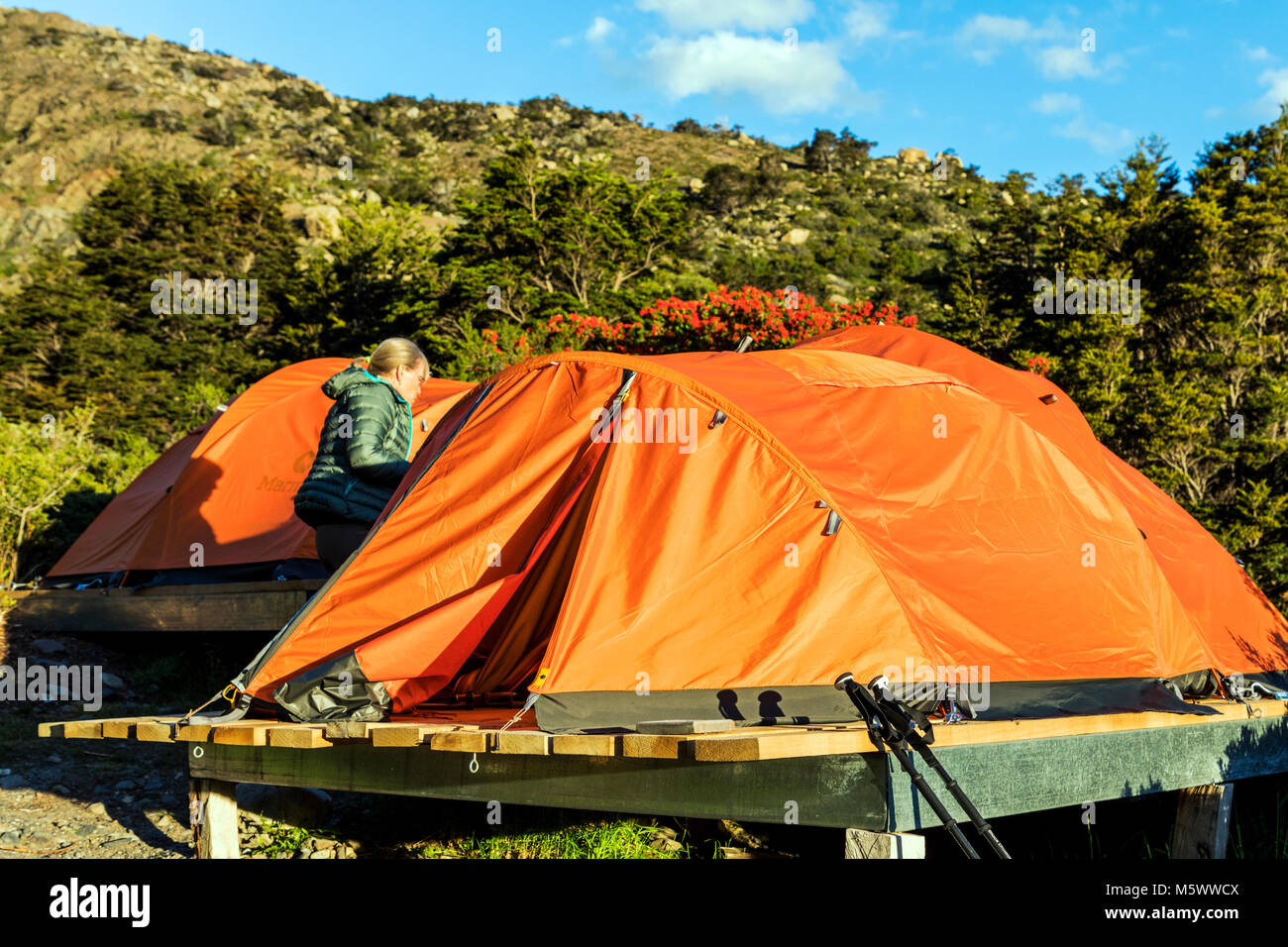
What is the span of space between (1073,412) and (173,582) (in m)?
7.06

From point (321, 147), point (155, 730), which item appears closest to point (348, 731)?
point (155, 730)

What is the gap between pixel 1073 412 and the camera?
255 inches

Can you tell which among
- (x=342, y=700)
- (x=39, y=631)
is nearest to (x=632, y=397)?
(x=342, y=700)

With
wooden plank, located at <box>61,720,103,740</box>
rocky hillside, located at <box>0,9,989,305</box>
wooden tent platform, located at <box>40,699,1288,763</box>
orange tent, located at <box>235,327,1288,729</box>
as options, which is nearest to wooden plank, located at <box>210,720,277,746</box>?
wooden tent platform, located at <box>40,699,1288,763</box>

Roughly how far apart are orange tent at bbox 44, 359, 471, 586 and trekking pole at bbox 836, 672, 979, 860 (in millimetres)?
4933

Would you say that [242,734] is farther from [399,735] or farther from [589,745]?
[589,745]

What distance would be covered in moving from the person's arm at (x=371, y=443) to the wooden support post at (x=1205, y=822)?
4062 millimetres

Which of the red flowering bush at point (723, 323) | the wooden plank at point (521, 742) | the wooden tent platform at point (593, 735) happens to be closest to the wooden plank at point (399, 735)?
the wooden tent platform at point (593, 735)

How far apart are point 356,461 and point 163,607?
12.3ft

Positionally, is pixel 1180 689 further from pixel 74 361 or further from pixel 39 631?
pixel 74 361

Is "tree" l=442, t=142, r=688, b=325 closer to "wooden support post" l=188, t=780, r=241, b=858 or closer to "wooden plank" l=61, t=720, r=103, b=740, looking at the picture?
"wooden support post" l=188, t=780, r=241, b=858

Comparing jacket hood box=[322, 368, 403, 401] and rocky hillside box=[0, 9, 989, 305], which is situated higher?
rocky hillside box=[0, 9, 989, 305]

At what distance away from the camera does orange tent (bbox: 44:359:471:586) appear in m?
8.09

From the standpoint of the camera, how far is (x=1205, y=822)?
4.70 meters
